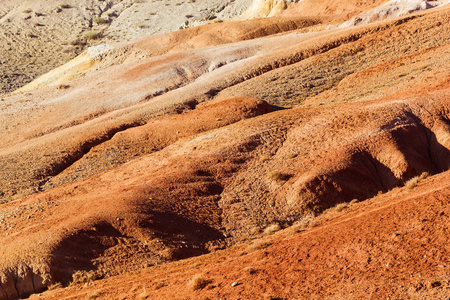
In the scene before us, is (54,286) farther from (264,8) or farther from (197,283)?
(264,8)

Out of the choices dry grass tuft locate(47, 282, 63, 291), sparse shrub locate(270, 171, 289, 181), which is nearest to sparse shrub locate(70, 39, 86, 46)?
sparse shrub locate(270, 171, 289, 181)

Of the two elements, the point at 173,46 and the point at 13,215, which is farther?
the point at 173,46

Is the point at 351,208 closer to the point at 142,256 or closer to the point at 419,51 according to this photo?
the point at 142,256

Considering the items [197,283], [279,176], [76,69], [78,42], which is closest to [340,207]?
[279,176]

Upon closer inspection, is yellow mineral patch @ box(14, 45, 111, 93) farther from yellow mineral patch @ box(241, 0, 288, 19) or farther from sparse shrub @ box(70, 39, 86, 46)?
sparse shrub @ box(70, 39, 86, 46)

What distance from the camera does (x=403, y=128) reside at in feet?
78.6

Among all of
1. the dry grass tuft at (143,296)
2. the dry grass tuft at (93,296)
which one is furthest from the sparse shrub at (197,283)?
the dry grass tuft at (93,296)

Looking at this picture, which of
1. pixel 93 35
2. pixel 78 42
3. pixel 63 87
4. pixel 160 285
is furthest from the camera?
pixel 93 35

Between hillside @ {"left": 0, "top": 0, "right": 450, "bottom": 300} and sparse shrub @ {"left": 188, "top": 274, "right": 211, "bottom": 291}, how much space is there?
0.05 metres

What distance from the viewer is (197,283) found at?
13727 millimetres

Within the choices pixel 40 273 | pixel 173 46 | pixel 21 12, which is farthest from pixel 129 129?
pixel 21 12

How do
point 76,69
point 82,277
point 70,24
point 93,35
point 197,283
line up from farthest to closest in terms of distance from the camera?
point 70,24 < point 93,35 < point 76,69 < point 82,277 < point 197,283

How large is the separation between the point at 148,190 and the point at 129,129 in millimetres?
11423

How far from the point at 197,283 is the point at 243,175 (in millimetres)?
10334
